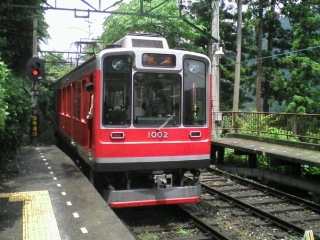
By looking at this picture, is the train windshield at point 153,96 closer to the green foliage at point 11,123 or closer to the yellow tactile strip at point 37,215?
the yellow tactile strip at point 37,215

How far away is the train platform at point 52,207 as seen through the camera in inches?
210

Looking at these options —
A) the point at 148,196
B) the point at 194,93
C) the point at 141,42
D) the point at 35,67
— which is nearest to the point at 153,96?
the point at 194,93

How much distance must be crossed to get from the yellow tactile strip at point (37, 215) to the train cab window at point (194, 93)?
2.74 meters

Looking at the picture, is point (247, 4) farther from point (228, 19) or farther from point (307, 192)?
point (307, 192)

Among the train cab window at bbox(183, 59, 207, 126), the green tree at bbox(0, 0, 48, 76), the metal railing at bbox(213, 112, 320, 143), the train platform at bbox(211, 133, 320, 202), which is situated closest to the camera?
the train cab window at bbox(183, 59, 207, 126)

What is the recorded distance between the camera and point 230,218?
7938mm

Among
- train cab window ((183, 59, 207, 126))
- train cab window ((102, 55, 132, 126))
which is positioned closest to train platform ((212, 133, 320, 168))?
train cab window ((183, 59, 207, 126))

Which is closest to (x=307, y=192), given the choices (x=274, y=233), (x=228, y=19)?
(x=274, y=233)

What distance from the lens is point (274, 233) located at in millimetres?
7062

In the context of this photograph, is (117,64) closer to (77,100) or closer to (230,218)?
(77,100)

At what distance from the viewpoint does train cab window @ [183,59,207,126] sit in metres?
7.42

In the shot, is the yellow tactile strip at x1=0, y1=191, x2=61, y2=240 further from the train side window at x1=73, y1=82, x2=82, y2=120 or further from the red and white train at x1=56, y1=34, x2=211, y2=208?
the train side window at x1=73, y1=82, x2=82, y2=120

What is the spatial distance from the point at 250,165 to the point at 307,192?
2.19 meters

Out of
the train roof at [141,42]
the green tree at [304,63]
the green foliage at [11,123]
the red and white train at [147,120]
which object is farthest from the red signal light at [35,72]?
the green tree at [304,63]
